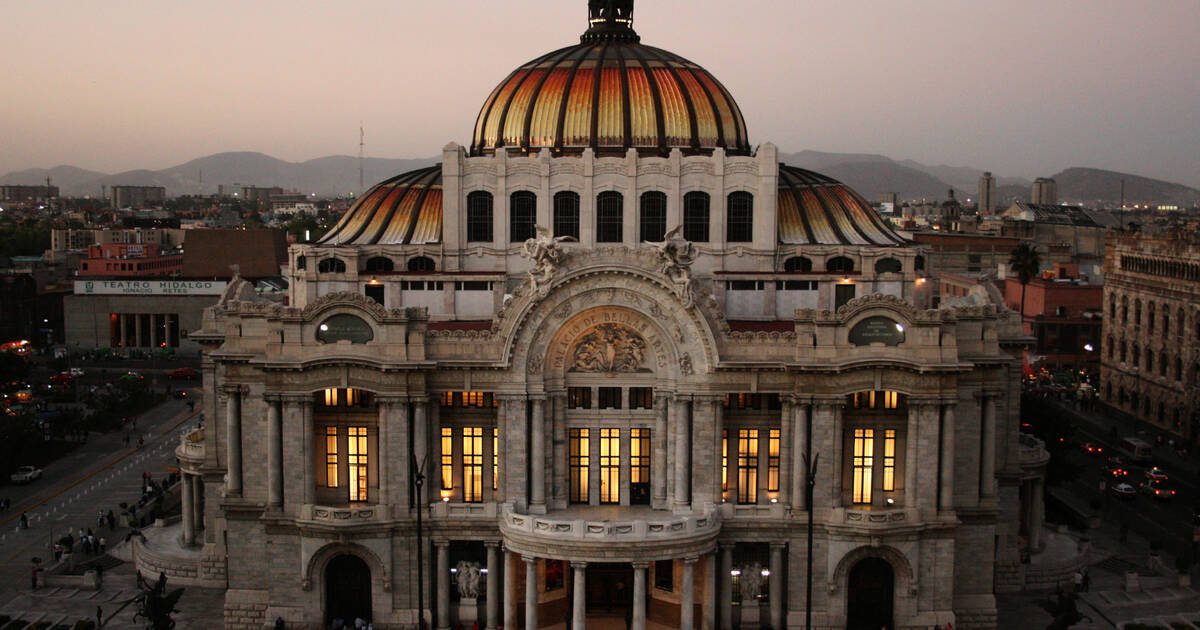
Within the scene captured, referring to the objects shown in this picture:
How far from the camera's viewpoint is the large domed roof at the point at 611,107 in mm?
81500

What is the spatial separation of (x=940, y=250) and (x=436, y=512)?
414ft

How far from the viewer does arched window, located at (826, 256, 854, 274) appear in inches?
3132

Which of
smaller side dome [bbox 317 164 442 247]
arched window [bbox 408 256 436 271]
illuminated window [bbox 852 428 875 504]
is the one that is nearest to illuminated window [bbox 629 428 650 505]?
illuminated window [bbox 852 428 875 504]

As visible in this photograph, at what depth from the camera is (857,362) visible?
62906mm

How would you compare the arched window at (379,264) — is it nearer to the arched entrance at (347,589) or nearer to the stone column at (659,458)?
the arched entrance at (347,589)

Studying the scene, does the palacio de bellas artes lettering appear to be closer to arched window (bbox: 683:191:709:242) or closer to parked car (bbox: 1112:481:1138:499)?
arched window (bbox: 683:191:709:242)

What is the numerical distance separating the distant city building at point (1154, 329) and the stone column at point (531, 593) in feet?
244

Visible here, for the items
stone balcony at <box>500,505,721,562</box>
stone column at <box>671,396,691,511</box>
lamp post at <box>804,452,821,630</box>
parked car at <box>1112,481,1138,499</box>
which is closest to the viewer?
stone balcony at <box>500,505,721,562</box>

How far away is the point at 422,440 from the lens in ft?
212

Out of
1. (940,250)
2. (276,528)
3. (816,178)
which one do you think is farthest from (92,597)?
(940,250)

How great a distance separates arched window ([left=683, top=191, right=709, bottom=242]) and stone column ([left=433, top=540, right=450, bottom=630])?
83.8ft

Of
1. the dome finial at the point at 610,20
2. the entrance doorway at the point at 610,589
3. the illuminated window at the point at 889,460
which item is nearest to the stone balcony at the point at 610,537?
the entrance doorway at the point at 610,589

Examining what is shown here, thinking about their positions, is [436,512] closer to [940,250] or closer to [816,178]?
[816,178]

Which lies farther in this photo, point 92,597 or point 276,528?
point 92,597
